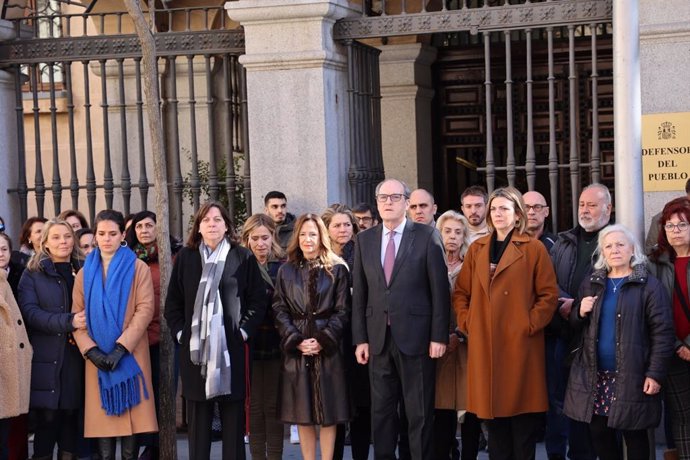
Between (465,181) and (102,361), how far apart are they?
6.87 m

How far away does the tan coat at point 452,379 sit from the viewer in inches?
323

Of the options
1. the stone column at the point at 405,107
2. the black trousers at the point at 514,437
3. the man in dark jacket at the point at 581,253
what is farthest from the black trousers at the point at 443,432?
the stone column at the point at 405,107

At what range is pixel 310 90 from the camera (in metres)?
10.4

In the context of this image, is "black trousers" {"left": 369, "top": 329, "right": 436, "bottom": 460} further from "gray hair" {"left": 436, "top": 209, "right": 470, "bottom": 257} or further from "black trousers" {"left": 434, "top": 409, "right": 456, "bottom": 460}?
"gray hair" {"left": 436, "top": 209, "right": 470, "bottom": 257}

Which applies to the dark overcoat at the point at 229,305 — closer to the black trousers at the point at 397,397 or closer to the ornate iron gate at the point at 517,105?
the black trousers at the point at 397,397

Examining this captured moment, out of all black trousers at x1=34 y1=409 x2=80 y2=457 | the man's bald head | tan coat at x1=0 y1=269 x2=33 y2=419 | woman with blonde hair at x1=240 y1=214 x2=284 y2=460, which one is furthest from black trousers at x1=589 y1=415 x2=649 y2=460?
tan coat at x1=0 y1=269 x2=33 y2=419

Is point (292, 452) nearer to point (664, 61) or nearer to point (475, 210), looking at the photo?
point (475, 210)

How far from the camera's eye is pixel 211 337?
8047 mm

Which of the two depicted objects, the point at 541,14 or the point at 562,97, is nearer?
the point at 541,14

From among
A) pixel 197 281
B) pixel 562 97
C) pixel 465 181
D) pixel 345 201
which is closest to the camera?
pixel 197 281

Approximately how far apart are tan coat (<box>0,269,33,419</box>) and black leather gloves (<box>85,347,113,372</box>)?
0.44 meters

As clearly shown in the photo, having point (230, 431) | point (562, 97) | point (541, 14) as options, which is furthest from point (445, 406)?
point (562, 97)

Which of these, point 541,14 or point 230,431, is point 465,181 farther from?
point 230,431

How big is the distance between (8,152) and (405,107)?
4140mm
